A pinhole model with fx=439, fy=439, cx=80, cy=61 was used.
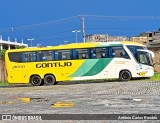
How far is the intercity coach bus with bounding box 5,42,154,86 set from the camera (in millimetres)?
29703

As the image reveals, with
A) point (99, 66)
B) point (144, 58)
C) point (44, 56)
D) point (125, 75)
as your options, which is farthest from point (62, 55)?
point (144, 58)

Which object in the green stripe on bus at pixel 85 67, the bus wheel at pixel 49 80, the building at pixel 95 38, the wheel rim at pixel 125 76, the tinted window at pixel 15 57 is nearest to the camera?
the wheel rim at pixel 125 76

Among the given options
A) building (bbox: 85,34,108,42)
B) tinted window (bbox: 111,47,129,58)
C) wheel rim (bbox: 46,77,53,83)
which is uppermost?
building (bbox: 85,34,108,42)

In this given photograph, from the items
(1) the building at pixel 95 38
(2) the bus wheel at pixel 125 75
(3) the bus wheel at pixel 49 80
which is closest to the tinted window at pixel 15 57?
(3) the bus wheel at pixel 49 80

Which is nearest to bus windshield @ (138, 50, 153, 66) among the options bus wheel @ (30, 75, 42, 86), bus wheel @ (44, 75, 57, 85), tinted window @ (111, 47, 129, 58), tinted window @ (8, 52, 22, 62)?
tinted window @ (111, 47, 129, 58)

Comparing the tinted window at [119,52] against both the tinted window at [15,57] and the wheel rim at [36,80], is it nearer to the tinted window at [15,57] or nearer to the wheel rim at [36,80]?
the wheel rim at [36,80]

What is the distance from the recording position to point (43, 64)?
31.5 meters

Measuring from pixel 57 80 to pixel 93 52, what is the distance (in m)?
3.45

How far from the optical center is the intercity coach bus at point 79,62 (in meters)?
29.7

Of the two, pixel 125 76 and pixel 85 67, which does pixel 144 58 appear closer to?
pixel 125 76

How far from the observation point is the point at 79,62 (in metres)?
30.4

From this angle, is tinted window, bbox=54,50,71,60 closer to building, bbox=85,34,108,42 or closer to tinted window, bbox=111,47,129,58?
tinted window, bbox=111,47,129,58

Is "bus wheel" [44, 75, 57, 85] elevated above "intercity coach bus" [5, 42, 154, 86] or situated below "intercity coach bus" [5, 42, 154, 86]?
below

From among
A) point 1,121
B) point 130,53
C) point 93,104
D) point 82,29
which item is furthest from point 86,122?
point 82,29
